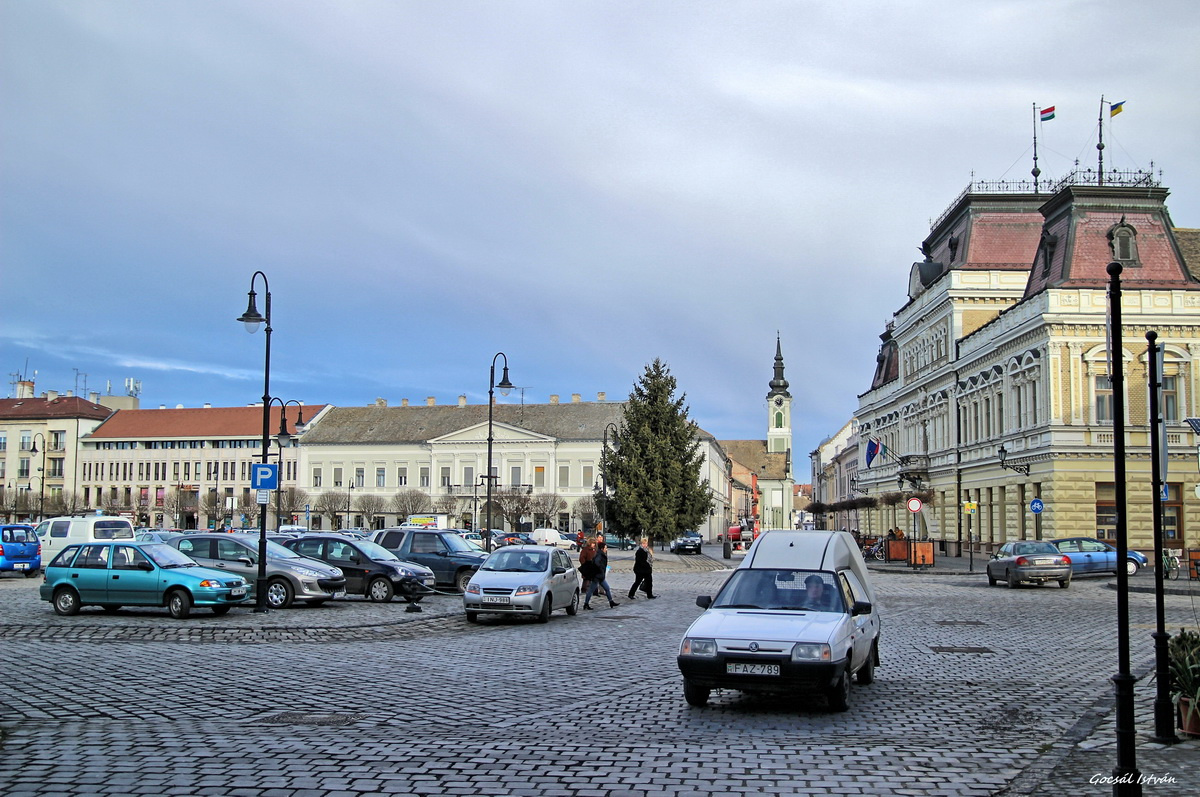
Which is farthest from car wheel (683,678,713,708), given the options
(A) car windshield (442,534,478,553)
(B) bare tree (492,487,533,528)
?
(B) bare tree (492,487,533,528)

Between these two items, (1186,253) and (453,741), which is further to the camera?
(1186,253)

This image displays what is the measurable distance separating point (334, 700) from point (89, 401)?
121772 mm

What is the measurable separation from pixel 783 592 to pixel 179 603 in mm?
12998

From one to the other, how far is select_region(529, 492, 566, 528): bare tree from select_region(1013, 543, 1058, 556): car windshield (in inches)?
2685

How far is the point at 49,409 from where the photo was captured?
116 meters

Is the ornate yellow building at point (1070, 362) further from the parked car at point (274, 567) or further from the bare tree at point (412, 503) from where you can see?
the bare tree at point (412, 503)

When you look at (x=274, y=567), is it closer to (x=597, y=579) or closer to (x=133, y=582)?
(x=133, y=582)

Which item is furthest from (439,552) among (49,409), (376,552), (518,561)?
(49,409)

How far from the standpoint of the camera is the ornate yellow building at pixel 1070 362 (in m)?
46.0

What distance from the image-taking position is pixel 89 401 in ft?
398

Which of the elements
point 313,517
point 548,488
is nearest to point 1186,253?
point 548,488

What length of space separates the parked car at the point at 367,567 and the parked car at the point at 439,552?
174 centimetres

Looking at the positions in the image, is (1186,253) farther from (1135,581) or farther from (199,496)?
(199,496)

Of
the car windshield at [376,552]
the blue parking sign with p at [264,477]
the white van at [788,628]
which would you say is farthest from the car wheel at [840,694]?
the car windshield at [376,552]
